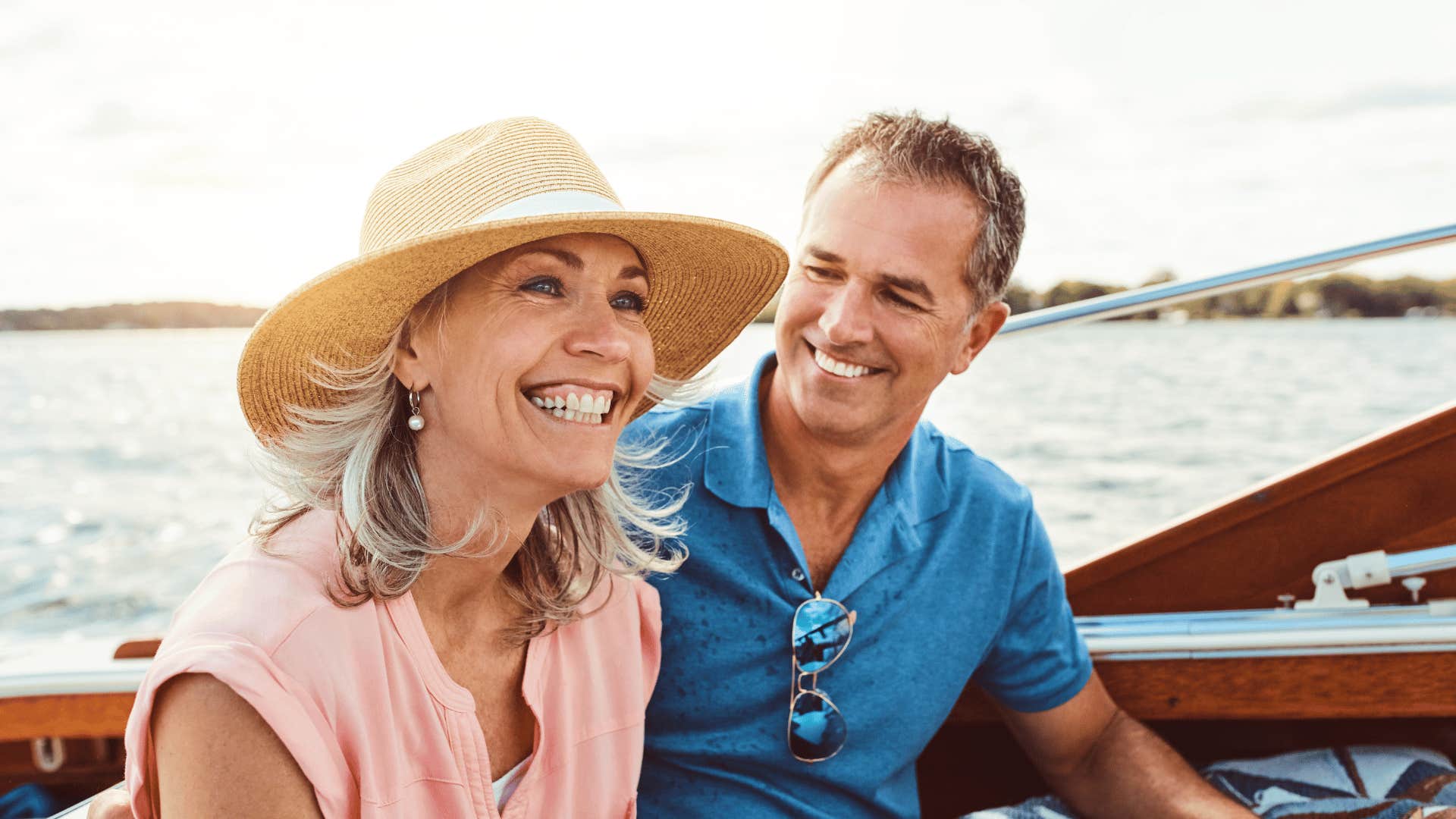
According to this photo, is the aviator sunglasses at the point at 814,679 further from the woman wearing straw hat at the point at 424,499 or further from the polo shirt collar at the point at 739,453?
the woman wearing straw hat at the point at 424,499

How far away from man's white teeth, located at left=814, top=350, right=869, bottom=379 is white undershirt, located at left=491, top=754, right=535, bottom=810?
29.2 inches

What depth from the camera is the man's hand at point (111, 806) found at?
4.24 ft

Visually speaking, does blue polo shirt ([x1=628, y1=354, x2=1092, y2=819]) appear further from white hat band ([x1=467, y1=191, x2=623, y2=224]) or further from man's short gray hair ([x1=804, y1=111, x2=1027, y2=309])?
white hat band ([x1=467, y1=191, x2=623, y2=224])

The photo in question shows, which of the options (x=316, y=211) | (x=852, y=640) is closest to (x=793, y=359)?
(x=852, y=640)

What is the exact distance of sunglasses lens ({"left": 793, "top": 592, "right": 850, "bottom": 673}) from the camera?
1663 mm

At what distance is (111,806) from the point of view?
1.31 metres

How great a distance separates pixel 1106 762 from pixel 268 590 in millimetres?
1406

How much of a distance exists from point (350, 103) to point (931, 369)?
13.5 metres

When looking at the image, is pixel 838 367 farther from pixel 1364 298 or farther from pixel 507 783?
pixel 1364 298

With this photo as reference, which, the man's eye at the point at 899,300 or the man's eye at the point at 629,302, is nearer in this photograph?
the man's eye at the point at 629,302

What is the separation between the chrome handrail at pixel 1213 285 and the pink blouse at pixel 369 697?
43.7 inches

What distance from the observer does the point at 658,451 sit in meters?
1.77

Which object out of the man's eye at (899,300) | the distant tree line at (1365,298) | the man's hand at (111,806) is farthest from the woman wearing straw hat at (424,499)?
the distant tree line at (1365,298)

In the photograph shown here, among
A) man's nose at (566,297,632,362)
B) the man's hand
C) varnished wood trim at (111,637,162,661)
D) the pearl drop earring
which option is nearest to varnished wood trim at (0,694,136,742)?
varnished wood trim at (111,637,162,661)
